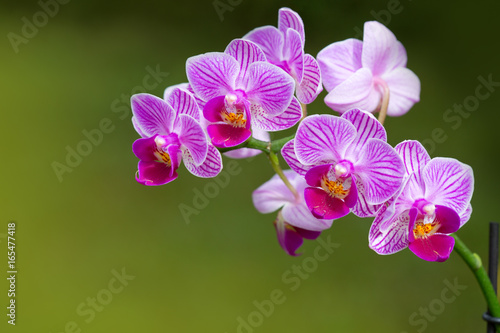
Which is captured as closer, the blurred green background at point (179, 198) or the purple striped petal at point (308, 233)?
the purple striped petal at point (308, 233)

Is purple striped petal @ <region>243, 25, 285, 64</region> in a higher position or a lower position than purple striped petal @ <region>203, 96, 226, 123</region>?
higher

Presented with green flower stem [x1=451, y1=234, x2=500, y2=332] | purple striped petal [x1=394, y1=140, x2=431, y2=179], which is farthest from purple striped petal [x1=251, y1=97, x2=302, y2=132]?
green flower stem [x1=451, y1=234, x2=500, y2=332]

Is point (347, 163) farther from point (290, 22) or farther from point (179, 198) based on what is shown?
point (179, 198)

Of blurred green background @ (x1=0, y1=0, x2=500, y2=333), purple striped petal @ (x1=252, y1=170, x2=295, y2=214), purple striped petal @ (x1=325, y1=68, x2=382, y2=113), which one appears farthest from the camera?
blurred green background @ (x1=0, y1=0, x2=500, y2=333)

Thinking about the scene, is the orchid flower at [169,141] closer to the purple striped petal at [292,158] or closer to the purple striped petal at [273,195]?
the purple striped petal at [292,158]

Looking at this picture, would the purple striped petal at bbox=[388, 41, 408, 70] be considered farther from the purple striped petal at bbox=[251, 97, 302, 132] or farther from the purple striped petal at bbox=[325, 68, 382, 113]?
the purple striped petal at bbox=[251, 97, 302, 132]

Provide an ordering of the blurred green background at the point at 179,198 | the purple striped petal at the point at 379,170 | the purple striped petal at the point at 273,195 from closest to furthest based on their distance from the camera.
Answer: the purple striped petal at the point at 379,170 → the purple striped petal at the point at 273,195 → the blurred green background at the point at 179,198

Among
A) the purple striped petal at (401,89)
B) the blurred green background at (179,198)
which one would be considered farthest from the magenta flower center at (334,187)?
the blurred green background at (179,198)

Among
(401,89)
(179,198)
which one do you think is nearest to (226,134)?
(401,89)
